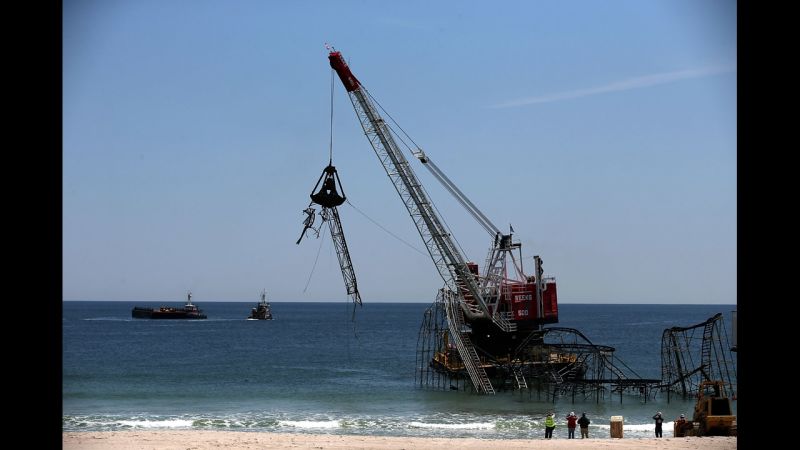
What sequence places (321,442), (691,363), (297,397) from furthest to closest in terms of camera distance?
(297,397), (691,363), (321,442)

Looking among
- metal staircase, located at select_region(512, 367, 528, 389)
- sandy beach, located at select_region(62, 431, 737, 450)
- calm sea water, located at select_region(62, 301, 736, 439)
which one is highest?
sandy beach, located at select_region(62, 431, 737, 450)

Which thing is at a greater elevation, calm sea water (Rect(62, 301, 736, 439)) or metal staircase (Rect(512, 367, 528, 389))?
metal staircase (Rect(512, 367, 528, 389))

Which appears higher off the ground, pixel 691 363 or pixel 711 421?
pixel 711 421

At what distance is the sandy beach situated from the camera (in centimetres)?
2825

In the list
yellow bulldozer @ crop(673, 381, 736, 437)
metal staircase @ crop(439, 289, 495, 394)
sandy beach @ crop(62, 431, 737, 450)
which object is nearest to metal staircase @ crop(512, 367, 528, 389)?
metal staircase @ crop(439, 289, 495, 394)

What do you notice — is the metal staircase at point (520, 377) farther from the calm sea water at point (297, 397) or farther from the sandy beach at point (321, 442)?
the sandy beach at point (321, 442)

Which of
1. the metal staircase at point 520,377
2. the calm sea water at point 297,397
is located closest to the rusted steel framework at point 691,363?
the calm sea water at point 297,397

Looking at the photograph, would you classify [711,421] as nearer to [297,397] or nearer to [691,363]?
[691,363]

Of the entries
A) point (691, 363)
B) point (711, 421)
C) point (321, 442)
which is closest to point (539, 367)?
point (691, 363)

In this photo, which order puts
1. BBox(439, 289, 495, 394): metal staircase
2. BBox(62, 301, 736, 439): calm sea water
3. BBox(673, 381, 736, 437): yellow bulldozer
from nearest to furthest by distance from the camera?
BBox(673, 381, 736, 437): yellow bulldozer, BBox(62, 301, 736, 439): calm sea water, BBox(439, 289, 495, 394): metal staircase

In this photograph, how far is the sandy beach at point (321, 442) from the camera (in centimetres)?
2825

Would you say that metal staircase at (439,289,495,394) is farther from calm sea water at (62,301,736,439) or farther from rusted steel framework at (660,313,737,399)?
rusted steel framework at (660,313,737,399)

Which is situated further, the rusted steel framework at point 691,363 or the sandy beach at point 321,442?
the rusted steel framework at point 691,363

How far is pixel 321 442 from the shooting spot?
3116 cm
